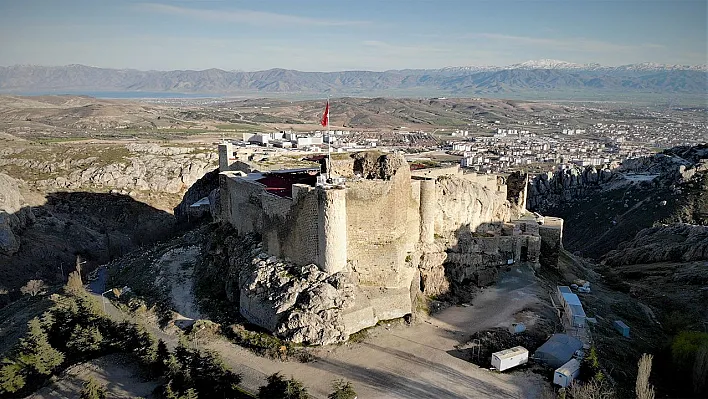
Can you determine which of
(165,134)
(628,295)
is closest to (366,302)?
(628,295)

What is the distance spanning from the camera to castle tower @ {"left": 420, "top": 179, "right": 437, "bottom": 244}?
31859 mm

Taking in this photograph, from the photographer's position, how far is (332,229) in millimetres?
27672

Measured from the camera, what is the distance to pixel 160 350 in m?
25.8

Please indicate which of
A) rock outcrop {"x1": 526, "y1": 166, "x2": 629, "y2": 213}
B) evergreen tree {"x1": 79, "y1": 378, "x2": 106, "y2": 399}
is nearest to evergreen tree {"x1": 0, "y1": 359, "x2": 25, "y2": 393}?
evergreen tree {"x1": 79, "y1": 378, "x2": 106, "y2": 399}

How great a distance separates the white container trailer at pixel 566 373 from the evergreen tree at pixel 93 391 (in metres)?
21.2

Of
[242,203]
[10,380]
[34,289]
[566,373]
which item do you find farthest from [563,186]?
[10,380]

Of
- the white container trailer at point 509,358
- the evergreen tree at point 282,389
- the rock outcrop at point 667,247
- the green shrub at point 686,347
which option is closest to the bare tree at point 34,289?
the evergreen tree at point 282,389

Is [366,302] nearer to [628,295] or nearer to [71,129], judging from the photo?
[628,295]

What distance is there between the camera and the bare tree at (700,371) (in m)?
24.3

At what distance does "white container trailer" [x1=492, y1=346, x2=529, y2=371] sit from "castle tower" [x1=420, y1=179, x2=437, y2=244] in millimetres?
9444

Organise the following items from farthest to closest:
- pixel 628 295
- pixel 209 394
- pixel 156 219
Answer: pixel 156 219 → pixel 628 295 → pixel 209 394

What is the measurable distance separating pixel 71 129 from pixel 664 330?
487ft

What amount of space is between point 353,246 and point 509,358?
1021 centimetres

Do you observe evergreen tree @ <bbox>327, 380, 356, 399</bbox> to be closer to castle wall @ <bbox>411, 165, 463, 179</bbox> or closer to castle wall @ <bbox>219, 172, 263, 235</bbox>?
castle wall @ <bbox>219, 172, 263, 235</bbox>
